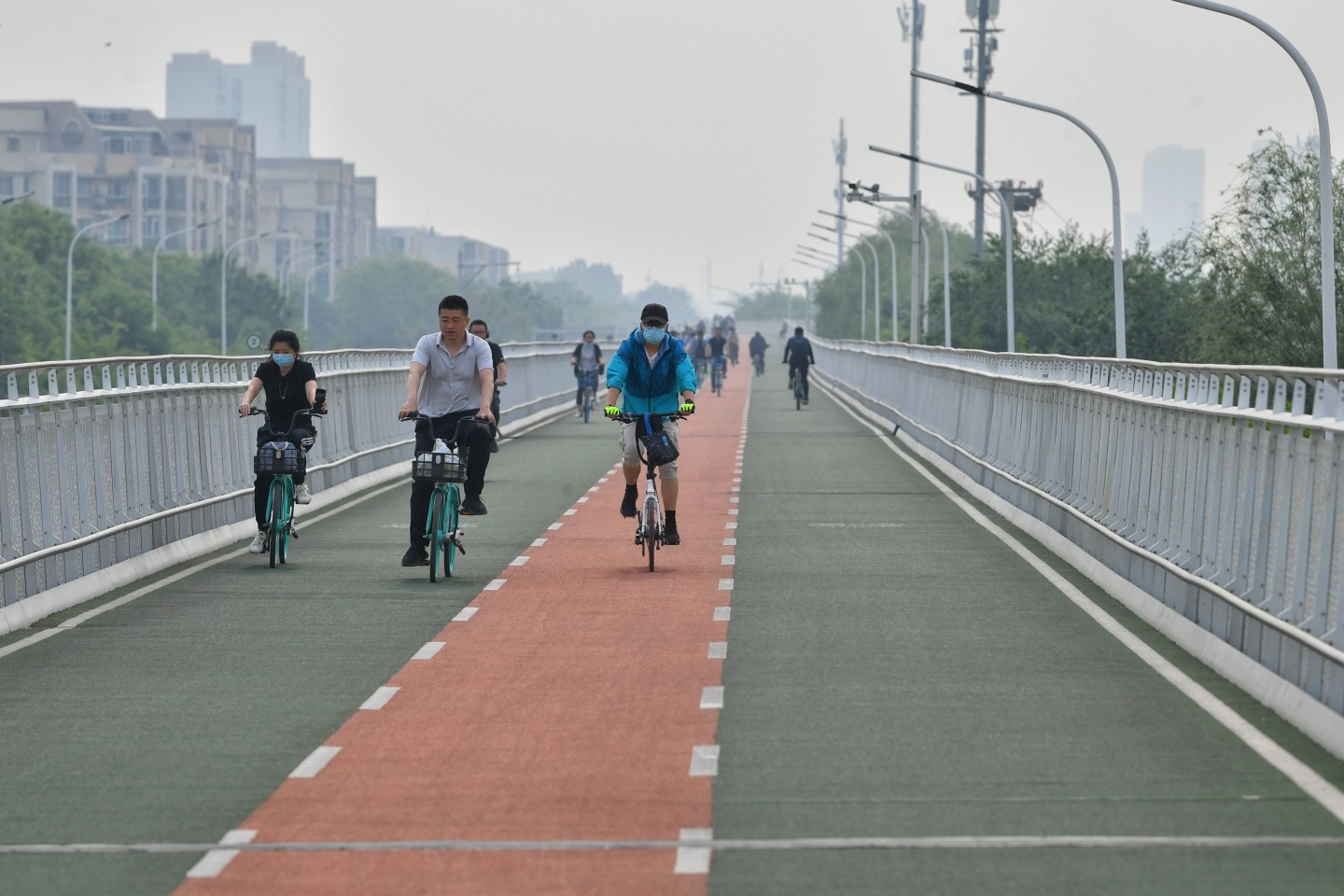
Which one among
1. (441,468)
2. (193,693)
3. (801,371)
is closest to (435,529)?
(441,468)

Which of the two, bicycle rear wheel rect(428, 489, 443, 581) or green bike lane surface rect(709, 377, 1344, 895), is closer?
green bike lane surface rect(709, 377, 1344, 895)

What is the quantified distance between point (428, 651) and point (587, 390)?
111 feet

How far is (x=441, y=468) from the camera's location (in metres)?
16.5

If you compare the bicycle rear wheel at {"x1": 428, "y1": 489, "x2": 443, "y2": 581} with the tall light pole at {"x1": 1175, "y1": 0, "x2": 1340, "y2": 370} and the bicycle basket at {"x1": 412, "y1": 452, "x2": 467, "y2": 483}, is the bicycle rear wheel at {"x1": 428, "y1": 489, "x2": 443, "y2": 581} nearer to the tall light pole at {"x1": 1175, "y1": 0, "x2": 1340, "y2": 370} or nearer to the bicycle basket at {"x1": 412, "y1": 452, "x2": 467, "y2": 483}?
the bicycle basket at {"x1": 412, "y1": 452, "x2": 467, "y2": 483}

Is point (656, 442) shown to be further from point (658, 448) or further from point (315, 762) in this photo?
point (315, 762)

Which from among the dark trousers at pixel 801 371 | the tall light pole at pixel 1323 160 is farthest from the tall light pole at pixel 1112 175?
the dark trousers at pixel 801 371

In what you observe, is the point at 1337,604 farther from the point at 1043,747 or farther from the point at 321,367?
the point at 321,367

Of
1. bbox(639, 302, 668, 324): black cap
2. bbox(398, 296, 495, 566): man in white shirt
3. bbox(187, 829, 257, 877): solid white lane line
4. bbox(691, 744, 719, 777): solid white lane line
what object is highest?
bbox(639, 302, 668, 324): black cap

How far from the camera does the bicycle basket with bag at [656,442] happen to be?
1723cm

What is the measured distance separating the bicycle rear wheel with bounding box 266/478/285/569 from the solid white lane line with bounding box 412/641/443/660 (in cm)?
491

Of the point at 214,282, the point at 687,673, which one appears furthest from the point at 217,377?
the point at 214,282

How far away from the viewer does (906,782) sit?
891cm

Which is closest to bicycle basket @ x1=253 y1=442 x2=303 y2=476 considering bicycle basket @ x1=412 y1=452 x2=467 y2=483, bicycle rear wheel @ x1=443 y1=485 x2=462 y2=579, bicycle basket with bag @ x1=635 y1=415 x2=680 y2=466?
bicycle rear wheel @ x1=443 y1=485 x2=462 y2=579

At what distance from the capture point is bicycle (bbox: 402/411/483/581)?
16469 mm
